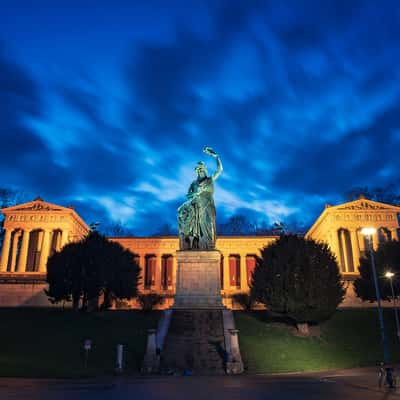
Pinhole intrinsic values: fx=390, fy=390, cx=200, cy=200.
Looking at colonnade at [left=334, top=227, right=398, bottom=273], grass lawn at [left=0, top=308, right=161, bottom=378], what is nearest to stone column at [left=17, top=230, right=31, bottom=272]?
grass lawn at [left=0, top=308, right=161, bottom=378]

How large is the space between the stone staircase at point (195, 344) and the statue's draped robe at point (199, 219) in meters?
5.13

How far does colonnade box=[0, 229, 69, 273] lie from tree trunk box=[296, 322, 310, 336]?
54.3m

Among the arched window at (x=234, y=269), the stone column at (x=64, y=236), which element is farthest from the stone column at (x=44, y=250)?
the arched window at (x=234, y=269)

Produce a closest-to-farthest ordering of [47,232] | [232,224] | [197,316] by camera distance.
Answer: [197,316]
[47,232]
[232,224]

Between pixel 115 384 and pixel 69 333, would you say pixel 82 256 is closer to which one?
pixel 69 333

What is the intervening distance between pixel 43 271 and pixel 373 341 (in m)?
59.4

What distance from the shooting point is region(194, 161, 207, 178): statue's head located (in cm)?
3066

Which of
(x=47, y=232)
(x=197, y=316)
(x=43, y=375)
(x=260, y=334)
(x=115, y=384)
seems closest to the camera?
(x=115, y=384)

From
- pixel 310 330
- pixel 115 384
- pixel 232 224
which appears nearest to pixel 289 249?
pixel 310 330

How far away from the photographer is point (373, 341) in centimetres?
2838

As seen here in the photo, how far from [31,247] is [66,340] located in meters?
61.3

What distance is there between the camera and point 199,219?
2948 cm

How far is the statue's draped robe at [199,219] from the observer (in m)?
29.2

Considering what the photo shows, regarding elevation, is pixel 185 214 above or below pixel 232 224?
below
